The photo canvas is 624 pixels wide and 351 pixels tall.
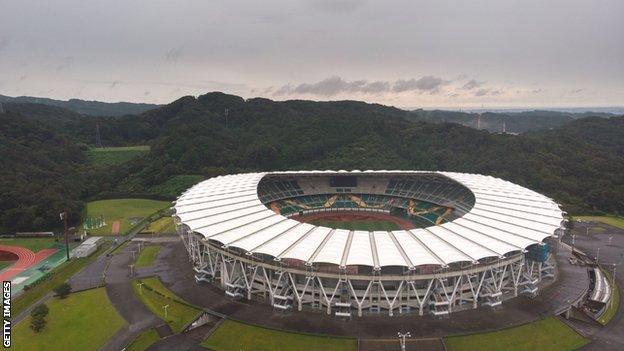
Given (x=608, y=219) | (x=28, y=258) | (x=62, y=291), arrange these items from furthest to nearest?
(x=608, y=219)
(x=28, y=258)
(x=62, y=291)

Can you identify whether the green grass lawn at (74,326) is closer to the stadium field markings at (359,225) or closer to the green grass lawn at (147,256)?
the green grass lawn at (147,256)

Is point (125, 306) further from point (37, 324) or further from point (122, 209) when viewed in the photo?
point (122, 209)

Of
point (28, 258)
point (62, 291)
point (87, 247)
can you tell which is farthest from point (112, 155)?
point (62, 291)

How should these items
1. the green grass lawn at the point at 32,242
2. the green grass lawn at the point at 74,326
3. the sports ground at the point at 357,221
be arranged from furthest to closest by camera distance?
the sports ground at the point at 357,221
the green grass lawn at the point at 32,242
the green grass lawn at the point at 74,326

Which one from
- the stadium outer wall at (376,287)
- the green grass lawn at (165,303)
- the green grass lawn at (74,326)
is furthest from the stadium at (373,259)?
the green grass lawn at (74,326)

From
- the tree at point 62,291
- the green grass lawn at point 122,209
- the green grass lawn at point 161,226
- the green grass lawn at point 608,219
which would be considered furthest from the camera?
the green grass lawn at point 122,209

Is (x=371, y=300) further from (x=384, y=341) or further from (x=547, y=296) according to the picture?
(x=547, y=296)

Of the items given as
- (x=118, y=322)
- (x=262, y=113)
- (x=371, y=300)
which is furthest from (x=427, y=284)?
(x=262, y=113)
